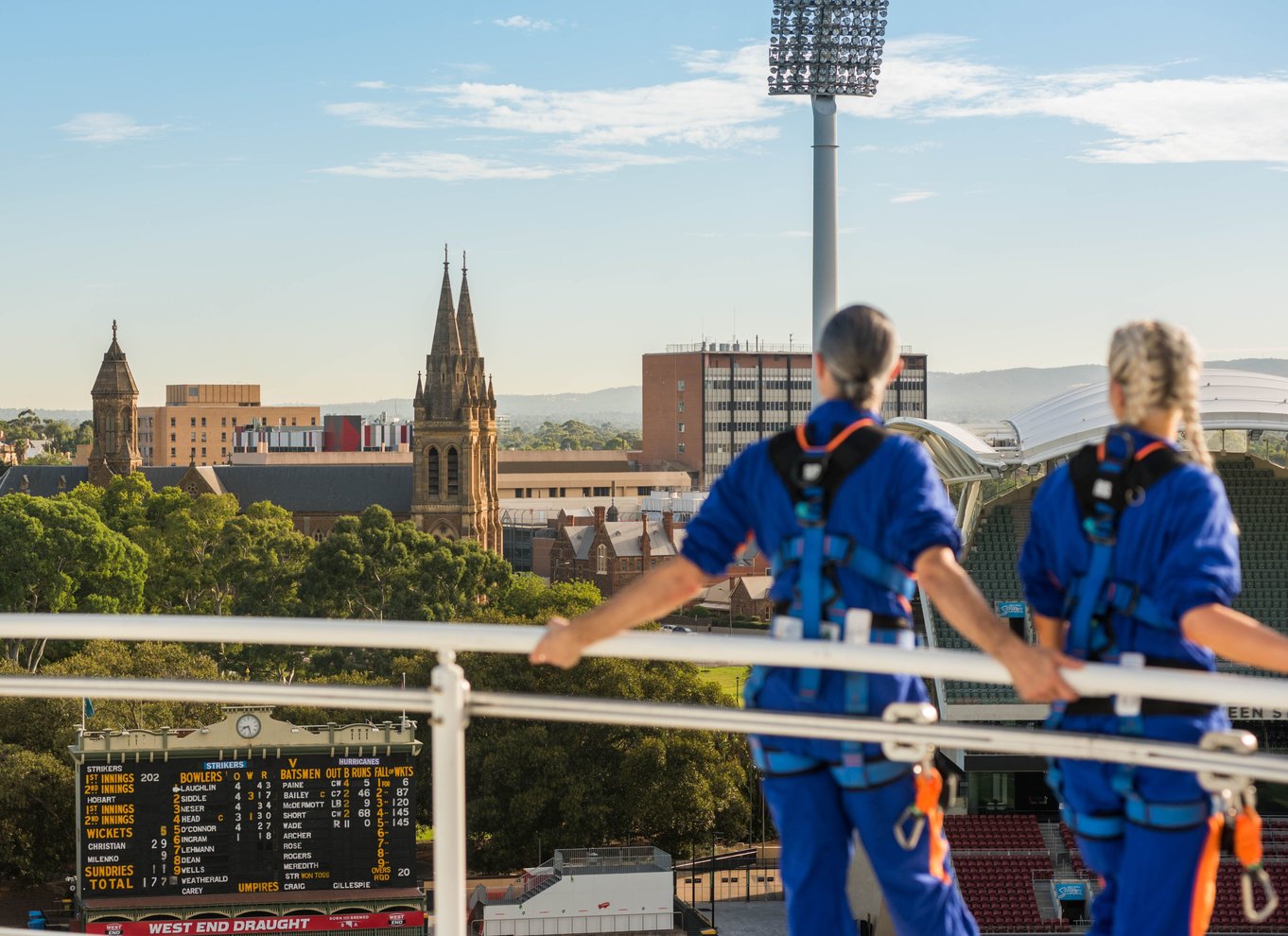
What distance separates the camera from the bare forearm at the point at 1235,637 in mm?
2883

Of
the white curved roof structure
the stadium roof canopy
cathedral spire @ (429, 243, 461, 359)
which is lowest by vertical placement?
the stadium roof canopy

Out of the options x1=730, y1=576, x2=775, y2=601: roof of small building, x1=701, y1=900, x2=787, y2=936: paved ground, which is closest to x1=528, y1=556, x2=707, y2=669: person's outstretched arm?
x1=701, y1=900, x2=787, y2=936: paved ground

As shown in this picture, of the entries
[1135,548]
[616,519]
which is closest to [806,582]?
[1135,548]

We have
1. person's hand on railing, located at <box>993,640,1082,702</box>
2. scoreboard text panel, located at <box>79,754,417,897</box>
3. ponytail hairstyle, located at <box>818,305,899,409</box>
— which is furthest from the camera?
scoreboard text panel, located at <box>79,754,417,897</box>

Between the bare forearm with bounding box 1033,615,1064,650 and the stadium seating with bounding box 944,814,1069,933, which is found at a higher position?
the bare forearm with bounding box 1033,615,1064,650

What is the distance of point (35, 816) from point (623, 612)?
33386 mm

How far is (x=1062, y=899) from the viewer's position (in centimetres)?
2992

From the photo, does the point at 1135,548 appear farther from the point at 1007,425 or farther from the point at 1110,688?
the point at 1007,425

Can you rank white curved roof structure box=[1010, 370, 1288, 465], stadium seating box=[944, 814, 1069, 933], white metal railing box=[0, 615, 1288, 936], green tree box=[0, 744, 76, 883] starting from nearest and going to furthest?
white metal railing box=[0, 615, 1288, 936]
stadium seating box=[944, 814, 1069, 933]
green tree box=[0, 744, 76, 883]
white curved roof structure box=[1010, 370, 1288, 465]

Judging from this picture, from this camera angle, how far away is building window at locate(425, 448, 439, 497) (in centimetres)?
8712

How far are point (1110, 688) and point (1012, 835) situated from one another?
30.6 meters

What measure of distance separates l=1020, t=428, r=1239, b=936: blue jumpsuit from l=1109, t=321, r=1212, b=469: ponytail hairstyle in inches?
2.7

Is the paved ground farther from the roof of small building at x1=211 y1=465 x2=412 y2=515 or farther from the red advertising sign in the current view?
the roof of small building at x1=211 y1=465 x2=412 y2=515

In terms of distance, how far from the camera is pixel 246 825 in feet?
81.5
